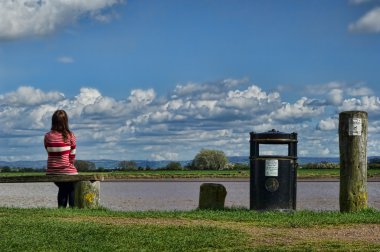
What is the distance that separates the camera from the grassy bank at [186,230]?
10.5m

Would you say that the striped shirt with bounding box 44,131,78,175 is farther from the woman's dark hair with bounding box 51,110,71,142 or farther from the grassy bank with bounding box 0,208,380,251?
the grassy bank with bounding box 0,208,380,251

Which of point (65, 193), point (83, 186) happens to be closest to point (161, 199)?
point (65, 193)

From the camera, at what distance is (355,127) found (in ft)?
51.4

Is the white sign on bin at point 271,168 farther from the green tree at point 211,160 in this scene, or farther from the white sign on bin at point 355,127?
the green tree at point 211,160

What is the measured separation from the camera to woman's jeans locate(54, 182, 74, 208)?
1636 centimetres

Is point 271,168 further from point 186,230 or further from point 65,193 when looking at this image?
point 65,193

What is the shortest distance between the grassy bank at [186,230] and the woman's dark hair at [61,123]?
1.84m

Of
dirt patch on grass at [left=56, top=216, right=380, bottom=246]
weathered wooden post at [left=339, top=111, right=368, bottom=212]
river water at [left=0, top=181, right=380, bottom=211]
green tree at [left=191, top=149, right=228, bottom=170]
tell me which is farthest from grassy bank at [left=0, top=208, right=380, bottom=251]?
green tree at [left=191, top=149, right=228, bottom=170]

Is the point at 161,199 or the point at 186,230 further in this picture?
the point at 161,199

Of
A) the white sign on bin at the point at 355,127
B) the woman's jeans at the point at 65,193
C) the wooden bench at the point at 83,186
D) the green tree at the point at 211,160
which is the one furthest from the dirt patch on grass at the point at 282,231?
the green tree at the point at 211,160

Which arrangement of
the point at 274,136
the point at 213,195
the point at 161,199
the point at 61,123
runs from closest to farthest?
the point at 274,136 < the point at 61,123 < the point at 213,195 < the point at 161,199

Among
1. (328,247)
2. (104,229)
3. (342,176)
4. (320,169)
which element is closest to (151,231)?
(104,229)

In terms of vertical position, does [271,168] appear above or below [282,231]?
above

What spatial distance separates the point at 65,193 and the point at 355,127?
22.6 feet
